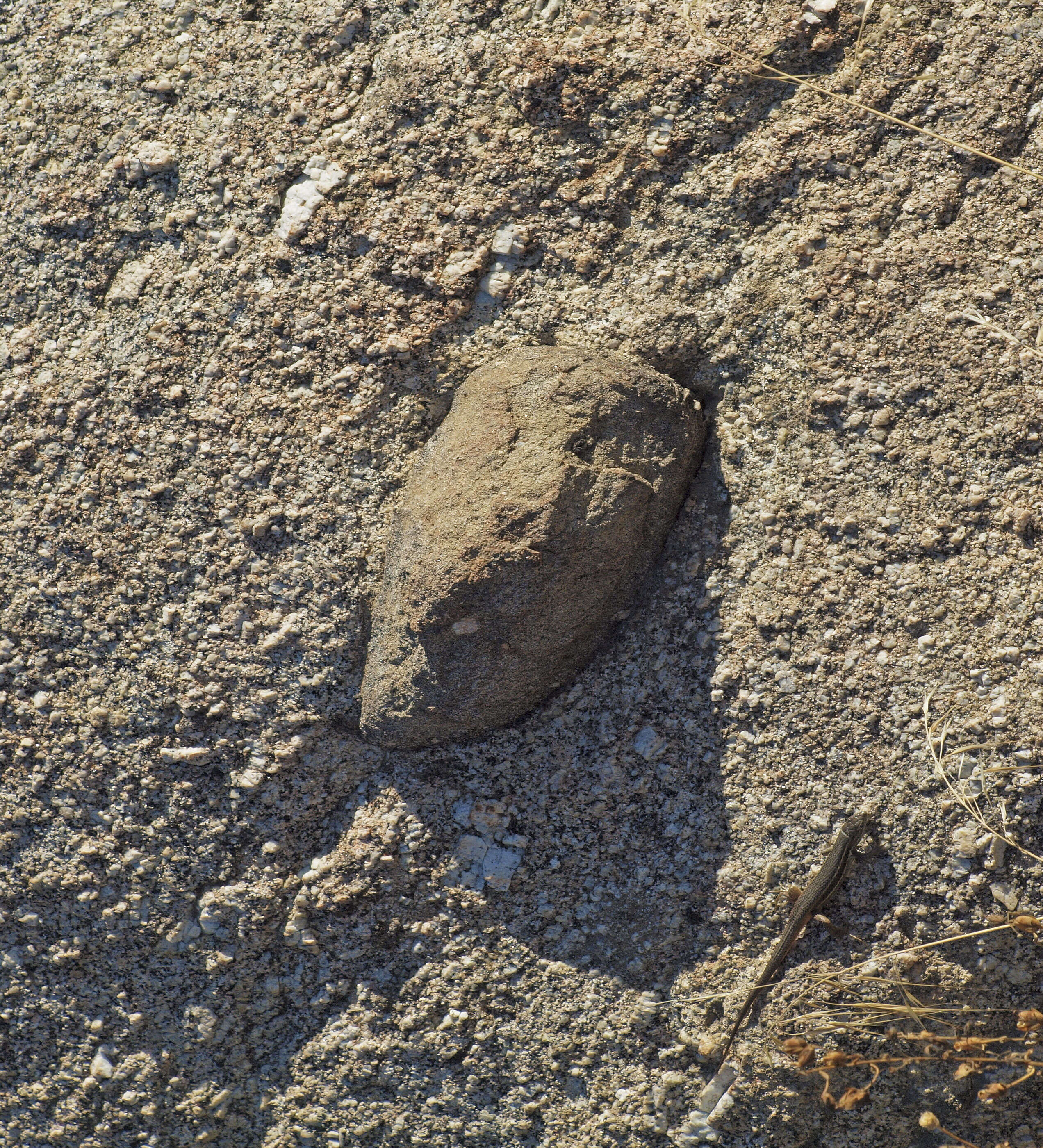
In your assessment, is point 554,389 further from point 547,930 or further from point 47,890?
point 47,890

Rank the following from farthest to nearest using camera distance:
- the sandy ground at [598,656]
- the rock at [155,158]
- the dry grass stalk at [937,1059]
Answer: the rock at [155,158] → the sandy ground at [598,656] → the dry grass stalk at [937,1059]

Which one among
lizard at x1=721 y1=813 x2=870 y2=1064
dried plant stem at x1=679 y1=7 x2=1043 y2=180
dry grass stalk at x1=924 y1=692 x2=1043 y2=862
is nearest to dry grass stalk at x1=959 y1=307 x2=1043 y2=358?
dried plant stem at x1=679 y1=7 x2=1043 y2=180

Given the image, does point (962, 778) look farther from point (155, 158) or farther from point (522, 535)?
point (155, 158)

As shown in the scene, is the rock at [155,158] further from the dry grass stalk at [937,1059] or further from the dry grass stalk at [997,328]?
the dry grass stalk at [937,1059]

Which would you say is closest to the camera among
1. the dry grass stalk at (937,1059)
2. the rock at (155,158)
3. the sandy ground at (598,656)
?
the dry grass stalk at (937,1059)

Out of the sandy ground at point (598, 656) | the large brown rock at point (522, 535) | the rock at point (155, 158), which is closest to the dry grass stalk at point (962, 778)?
the sandy ground at point (598, 656)

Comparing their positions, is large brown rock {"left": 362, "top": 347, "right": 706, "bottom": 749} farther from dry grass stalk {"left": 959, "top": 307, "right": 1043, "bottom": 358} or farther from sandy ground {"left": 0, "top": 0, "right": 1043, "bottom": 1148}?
dry grass stalk {"left": 959, "top": 307, "right": 1043, "bottom": 358}

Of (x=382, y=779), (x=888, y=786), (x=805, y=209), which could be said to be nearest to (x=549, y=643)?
(x=382, y=779)
